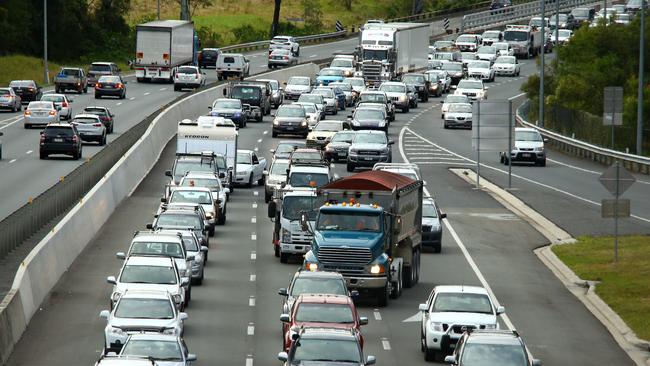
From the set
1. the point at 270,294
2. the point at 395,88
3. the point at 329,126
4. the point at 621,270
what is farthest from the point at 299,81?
the point at 270,294

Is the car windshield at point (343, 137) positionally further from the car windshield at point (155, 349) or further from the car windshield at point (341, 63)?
the car windshield at point (155, 349)

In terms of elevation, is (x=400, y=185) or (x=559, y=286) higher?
(x=400, y=185)

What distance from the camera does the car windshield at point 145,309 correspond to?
27.3 m

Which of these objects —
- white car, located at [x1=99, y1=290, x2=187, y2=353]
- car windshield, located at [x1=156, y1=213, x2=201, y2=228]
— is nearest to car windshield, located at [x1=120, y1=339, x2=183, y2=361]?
white car, located at [x1=99, y1=290, x2=187, y2=353]

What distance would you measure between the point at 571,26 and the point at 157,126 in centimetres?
8635

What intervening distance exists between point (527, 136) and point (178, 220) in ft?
111

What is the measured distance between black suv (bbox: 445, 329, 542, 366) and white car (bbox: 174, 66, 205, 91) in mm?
73270

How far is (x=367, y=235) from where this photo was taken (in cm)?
3438

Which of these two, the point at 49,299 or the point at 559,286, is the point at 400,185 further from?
the point at 49,299

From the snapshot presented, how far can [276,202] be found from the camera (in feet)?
134

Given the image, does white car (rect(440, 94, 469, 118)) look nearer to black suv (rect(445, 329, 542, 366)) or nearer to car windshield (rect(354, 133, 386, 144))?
car windshield (rect(354, 133, 386, 144))

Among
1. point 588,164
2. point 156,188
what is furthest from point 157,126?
point 588,164

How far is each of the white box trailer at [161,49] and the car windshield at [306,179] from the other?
54.5m

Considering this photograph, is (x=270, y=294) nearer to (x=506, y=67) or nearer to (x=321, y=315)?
(x=321, y=315)
